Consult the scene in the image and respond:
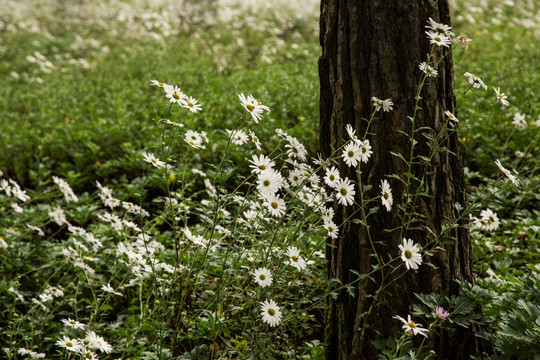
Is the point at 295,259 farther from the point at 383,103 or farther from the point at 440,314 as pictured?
the point at 383,103

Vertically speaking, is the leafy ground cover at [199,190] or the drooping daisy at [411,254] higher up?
the leafy ground cover at [199,190]

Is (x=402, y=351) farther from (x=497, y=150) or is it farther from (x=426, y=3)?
(x=497, y=150)

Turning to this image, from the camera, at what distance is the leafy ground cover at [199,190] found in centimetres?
194

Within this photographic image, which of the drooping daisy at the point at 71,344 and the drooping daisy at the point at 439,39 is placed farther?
the drooping daisy at the point at 71,344

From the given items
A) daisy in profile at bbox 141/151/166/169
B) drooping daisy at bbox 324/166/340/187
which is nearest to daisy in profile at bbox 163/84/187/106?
daisy in profile at bbox 141/151/166/169

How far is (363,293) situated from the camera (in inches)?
75.4

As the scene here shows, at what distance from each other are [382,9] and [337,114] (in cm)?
45

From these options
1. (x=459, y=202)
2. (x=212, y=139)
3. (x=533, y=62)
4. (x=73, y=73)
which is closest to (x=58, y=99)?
(x=73, y=73)

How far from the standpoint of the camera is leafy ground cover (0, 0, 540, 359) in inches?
76.2

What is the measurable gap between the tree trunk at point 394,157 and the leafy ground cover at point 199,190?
0.13m

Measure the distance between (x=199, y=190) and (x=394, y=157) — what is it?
258 centimetres

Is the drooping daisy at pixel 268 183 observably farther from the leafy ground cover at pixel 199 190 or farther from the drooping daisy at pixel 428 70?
the drooping daisy at pixel 428 70

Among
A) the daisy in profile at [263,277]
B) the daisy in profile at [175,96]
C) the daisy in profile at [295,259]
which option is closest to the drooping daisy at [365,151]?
the daisy in profile at [295,259]

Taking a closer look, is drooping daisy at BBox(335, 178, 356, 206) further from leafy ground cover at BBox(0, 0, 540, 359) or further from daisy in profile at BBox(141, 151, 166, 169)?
daisy in profile at BBox(141, 151, 166, 169)
